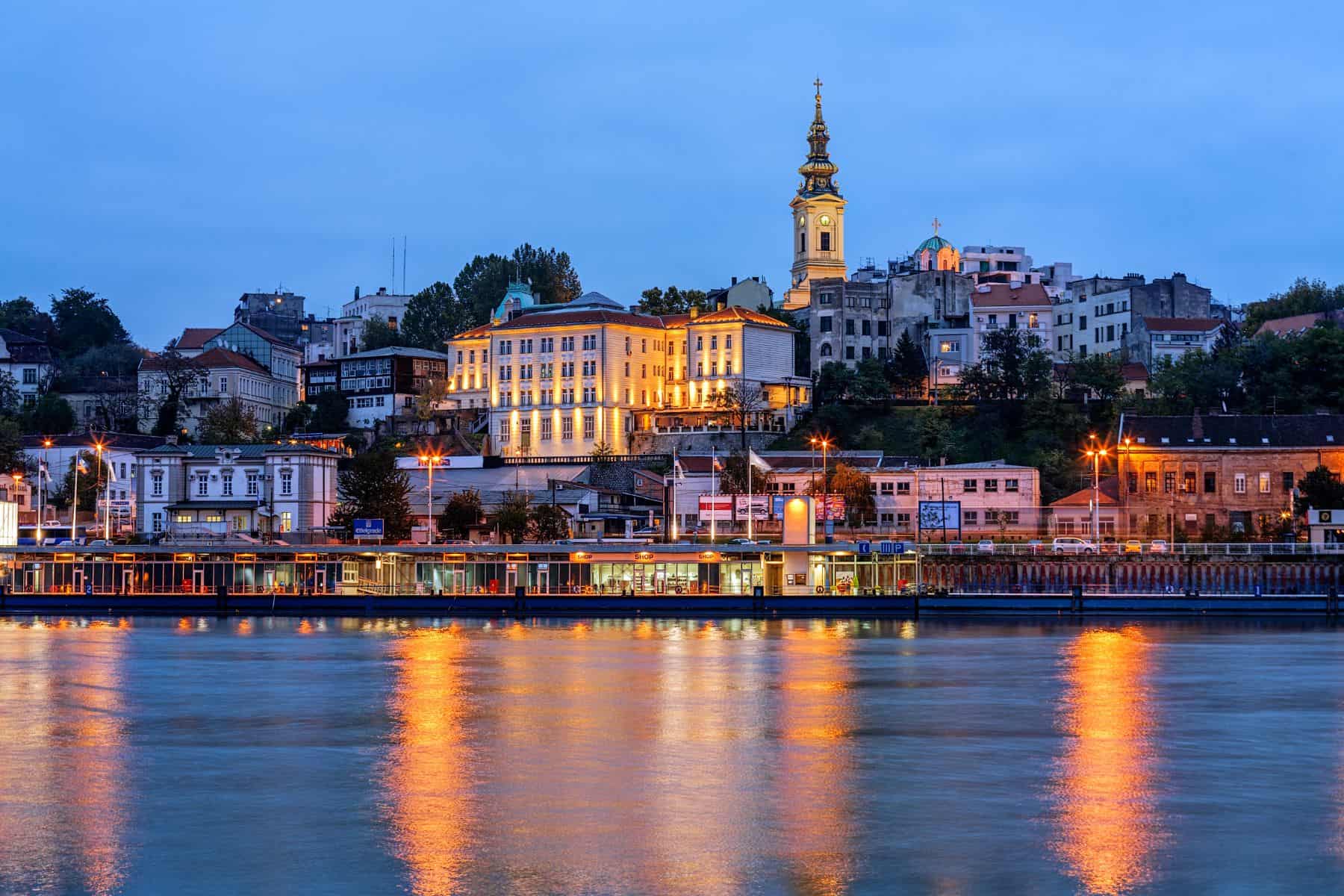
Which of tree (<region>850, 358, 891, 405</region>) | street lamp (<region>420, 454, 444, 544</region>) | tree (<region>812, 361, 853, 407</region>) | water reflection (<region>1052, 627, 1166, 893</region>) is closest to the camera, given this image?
water reflection (<region>1052, 627, 1166, 893</region>)

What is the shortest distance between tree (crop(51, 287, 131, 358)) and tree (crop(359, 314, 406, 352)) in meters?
23.7

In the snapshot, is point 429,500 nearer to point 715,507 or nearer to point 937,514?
point 715,507

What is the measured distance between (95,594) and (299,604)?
33.4 ft

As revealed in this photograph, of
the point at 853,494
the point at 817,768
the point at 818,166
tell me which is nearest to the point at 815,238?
the point at 818,166

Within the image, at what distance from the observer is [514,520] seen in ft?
335

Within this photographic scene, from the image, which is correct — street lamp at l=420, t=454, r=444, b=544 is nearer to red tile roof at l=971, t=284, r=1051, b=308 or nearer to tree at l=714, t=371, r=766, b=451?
tree at l=714, t=371, r=766, b=451

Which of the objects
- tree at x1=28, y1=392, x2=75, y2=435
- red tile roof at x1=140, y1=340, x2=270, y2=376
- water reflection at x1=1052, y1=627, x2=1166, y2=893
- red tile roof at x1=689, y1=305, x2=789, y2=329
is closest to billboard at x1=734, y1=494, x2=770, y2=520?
red tile roof at x1=689, y1=305, x2=789, y2=329

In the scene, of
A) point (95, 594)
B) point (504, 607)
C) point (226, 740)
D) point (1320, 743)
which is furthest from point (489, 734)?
point (95, 594)

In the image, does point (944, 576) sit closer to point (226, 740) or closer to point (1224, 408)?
point (1224, 408)

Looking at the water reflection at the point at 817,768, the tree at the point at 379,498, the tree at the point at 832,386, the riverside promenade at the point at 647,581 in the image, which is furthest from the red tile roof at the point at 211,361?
the water reflection at the point at 817,768

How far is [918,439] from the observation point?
120375 millimetres

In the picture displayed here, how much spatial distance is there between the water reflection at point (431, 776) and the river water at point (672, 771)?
0.37ft

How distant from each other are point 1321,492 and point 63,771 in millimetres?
73937

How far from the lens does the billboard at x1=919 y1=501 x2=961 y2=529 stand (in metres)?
91.5
